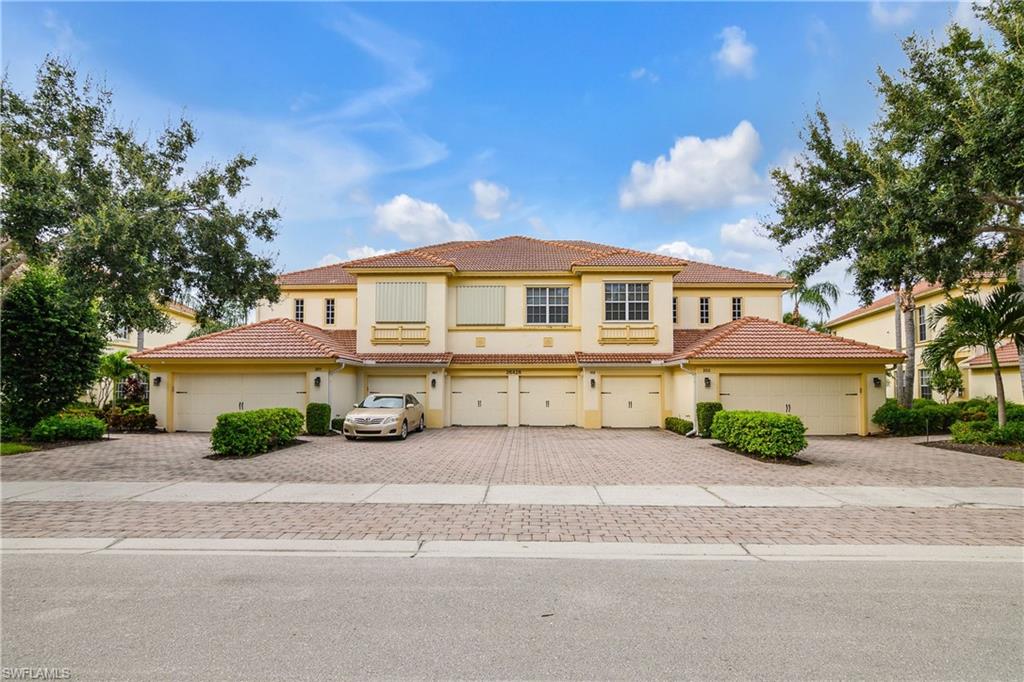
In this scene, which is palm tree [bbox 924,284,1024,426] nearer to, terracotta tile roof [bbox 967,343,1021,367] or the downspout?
the downspout

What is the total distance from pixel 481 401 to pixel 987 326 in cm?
1710

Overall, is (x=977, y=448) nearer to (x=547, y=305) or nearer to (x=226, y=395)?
(x=547, y=305)

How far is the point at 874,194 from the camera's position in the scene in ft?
45.7

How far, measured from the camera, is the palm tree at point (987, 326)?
15.9 meters

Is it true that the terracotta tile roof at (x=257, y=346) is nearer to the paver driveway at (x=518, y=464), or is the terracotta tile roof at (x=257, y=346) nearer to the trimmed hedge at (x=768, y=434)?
the paver driveway at (x=518, y=464)

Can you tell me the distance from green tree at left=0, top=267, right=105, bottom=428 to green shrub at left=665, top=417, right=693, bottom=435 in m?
19.1

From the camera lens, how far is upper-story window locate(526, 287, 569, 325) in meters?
25.1

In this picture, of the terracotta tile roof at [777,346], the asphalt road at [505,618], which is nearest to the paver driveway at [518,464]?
the terracotta tile roof at [777,346]

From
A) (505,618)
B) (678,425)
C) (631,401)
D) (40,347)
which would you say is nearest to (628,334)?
(631,401)

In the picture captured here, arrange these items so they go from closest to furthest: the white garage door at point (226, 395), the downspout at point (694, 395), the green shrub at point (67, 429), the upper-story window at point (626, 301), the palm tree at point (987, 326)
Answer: the palm tree at point (987, 326) → the green shrub at point (67, 429) → the downspout at point (694, 395) → the white garage door at point (226, 395) → the upper-story window at point (626, 301)

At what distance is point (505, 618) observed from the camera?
4.62 meters

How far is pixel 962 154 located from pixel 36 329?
23.6 m

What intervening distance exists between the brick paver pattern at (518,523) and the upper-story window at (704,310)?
19.7 metres

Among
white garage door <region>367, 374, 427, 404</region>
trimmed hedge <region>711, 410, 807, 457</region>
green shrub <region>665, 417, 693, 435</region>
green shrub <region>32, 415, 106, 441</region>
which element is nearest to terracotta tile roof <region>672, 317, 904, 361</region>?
green shrub <region>665, 417, 693, 435</region>
